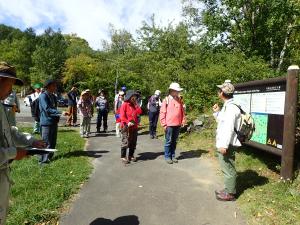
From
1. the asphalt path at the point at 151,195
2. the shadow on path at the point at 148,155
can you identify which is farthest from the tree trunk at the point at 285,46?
the asphalt path at the point at 151,195

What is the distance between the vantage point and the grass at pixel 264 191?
5.50 m

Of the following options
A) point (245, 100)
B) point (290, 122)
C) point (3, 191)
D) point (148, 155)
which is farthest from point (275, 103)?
point (3, 191)

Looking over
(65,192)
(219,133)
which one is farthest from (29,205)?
(219,133)

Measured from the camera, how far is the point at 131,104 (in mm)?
9305

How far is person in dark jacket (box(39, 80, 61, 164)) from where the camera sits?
8812mm

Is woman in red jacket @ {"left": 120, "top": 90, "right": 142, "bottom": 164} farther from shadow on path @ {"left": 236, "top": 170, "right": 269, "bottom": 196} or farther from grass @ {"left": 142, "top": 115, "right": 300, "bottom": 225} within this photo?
shadow on path @ {"left": 236, "top": 170, "right": 269, "bottom": 196}

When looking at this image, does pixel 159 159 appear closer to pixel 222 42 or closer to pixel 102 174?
pixel 102 174

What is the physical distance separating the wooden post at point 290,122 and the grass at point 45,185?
3882 mm

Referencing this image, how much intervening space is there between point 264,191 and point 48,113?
5150 millimetres

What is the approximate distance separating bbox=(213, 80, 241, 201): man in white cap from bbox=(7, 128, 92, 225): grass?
2.73 meters

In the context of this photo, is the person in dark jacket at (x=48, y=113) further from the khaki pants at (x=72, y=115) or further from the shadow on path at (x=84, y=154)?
the khaki pants at (x=72, y=115)

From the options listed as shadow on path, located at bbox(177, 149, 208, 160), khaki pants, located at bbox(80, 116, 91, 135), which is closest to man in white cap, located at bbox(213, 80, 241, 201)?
shadow on path, located at bbox(177, 149, 208, 160)

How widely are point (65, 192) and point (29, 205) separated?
774 mm

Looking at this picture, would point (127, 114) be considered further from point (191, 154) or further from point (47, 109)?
point (191, 154)
